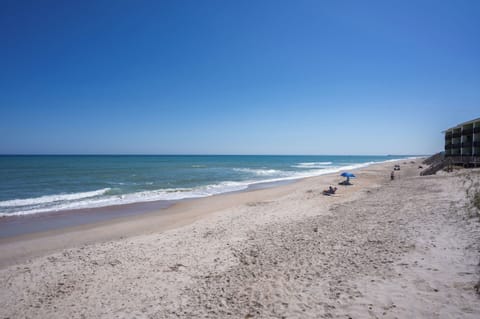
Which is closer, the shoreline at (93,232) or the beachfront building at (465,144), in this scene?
the shoreline at (93,232)

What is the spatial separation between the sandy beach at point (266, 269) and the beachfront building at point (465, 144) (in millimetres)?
18453

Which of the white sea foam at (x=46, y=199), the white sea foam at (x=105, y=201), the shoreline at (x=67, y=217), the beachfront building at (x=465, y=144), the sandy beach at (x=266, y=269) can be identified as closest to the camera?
the sandy beach at (x=266, y=269)

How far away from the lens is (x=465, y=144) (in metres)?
26.1

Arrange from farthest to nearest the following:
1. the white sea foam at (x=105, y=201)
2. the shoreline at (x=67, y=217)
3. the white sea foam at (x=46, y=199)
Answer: the white sea foam at (x=46, y=199) → the white sea foam at (x=105, y=201) → the shoreline at (x=67, y=217)

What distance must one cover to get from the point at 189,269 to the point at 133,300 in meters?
1.46

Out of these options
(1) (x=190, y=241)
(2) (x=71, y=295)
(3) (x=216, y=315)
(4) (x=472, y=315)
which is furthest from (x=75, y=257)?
(4) (x=472, y=315)

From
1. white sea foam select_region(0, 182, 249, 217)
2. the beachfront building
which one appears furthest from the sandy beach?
the beachfront building

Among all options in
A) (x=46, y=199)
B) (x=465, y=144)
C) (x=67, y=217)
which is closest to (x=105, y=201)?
(x=67, y=217)

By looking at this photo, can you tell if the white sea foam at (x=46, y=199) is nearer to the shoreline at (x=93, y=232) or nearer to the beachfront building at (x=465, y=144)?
the shoreline at (x=93, y=232)

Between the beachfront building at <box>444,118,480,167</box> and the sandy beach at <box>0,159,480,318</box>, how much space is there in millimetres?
18453

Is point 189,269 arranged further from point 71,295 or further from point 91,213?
point 91,213

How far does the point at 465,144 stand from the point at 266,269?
31790 mm

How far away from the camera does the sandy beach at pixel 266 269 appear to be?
409cm

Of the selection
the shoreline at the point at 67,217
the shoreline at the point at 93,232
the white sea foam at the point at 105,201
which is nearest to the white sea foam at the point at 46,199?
the white sea foam at the point at 105,201
